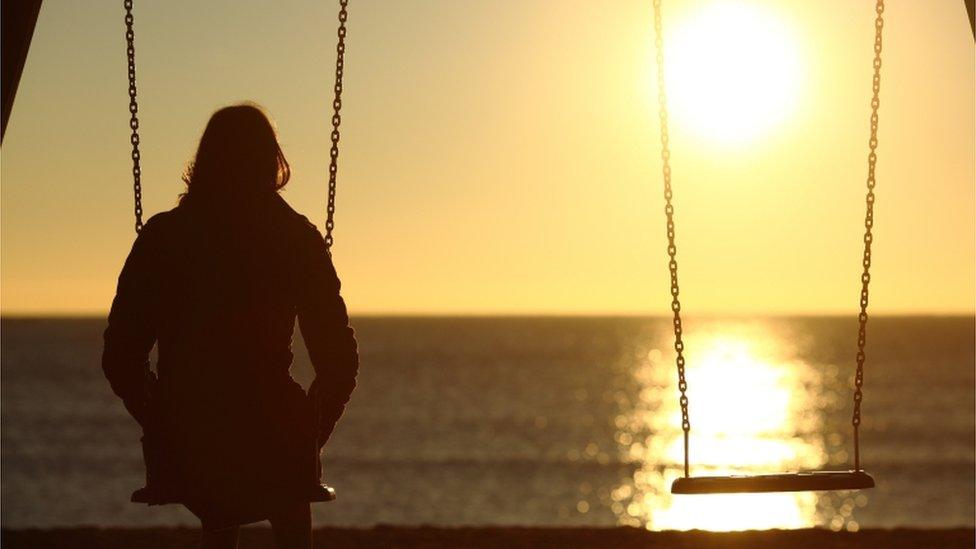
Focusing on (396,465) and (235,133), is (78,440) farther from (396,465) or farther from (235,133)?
(235,133)

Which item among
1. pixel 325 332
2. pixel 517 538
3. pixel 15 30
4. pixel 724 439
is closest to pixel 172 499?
pixel 325 332

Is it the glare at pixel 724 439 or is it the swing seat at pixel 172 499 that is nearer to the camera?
the swing seat at pixel 172 499

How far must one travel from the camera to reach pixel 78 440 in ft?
185

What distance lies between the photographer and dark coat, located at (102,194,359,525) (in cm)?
461

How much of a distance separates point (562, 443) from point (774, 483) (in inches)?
1937

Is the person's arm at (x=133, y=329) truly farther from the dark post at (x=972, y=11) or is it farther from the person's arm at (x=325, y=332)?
the dark post at (x=972, y=11)

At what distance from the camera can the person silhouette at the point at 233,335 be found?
461cm

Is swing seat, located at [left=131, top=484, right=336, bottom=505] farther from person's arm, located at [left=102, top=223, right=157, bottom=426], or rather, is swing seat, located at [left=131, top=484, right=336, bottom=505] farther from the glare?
the glare

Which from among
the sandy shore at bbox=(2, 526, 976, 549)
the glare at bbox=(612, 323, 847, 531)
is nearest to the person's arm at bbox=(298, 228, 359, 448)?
the sandy shore at bbox=(2, 526, 976, 549)

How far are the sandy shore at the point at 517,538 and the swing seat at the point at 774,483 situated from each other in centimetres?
165

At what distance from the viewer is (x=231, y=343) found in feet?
15.1

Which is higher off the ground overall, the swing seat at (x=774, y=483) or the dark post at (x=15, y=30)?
the dark post at (x=15, y=30)

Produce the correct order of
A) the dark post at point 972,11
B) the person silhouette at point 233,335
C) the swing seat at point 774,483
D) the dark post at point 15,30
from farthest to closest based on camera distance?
1. the dark post at point 972,11
2. the swing seat at point 774,483
3. the dark post at point 15,30
4. the person silhouette at point 233,335

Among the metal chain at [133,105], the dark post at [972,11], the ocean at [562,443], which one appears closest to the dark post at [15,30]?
the metal chain at [133,105]
